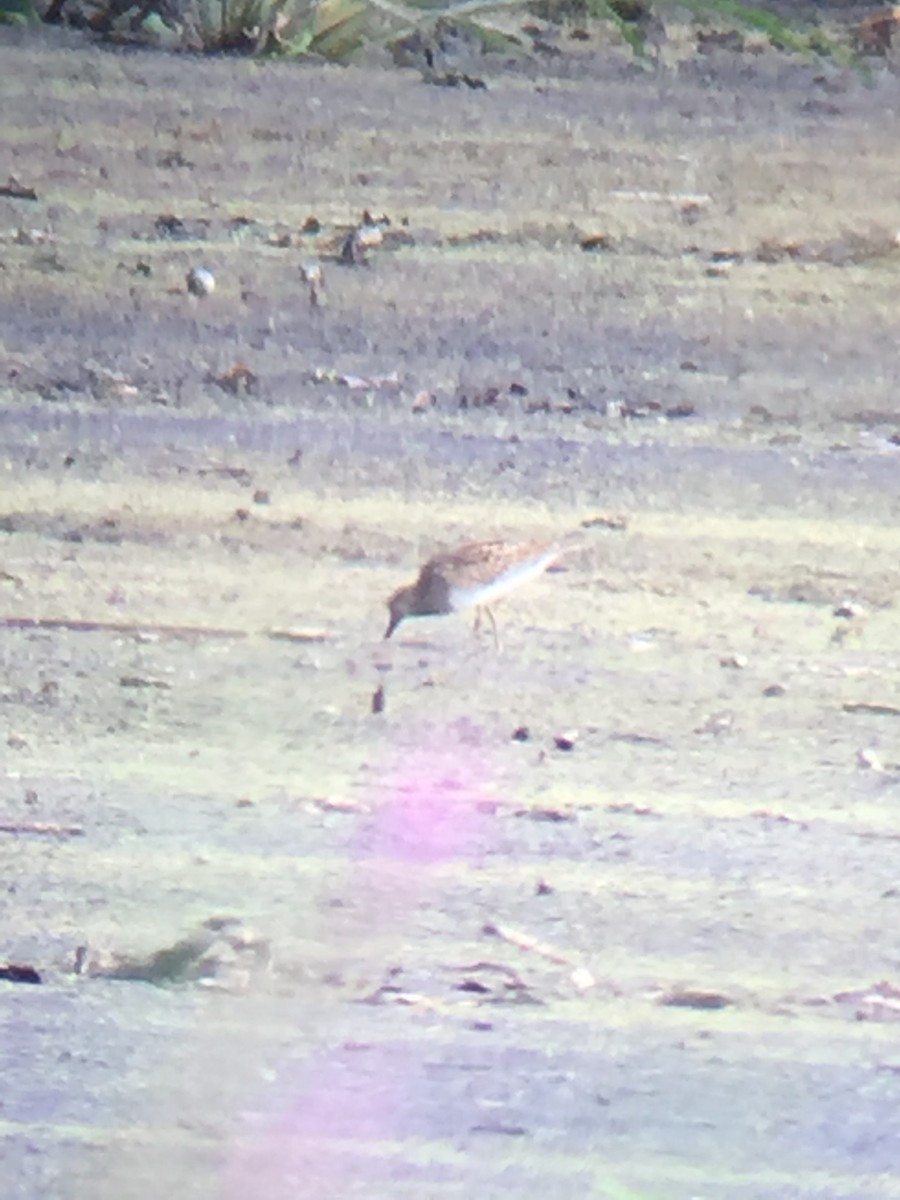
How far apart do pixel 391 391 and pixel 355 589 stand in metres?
1.06

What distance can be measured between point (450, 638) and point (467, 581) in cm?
15

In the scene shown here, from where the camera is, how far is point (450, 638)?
3.63 metres

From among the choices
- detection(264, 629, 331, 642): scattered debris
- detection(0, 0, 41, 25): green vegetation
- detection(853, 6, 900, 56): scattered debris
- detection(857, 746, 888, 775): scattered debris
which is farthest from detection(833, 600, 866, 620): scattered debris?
detection(0, 0, 41, 25): green vegetation

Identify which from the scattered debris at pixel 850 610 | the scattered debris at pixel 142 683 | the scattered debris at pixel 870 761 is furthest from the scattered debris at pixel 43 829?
the scattered debris at pixel 850 610

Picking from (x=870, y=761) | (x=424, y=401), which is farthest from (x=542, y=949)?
(x=424, y=401)

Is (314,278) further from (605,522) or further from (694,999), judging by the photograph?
(694,999)

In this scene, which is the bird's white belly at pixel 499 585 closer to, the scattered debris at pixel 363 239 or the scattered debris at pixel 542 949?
the scattered debris at pixel 542 949

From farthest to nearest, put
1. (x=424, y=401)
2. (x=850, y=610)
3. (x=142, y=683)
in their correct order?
(x=424, y=401) → (x=850, y=610) → (x=142, y=683)

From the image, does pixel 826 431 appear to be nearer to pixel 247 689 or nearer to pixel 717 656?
pixel 717 656

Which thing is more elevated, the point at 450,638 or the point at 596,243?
the point at 596,243

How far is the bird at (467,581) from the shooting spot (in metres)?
3.48

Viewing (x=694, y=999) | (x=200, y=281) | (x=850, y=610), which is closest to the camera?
(x=694, y=999)

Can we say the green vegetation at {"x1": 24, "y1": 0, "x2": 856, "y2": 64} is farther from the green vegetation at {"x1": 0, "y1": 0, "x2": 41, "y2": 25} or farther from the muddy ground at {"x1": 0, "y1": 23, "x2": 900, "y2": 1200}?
the muddy ground at {"x1": 0, "y1": 23, "x2": 900, "y2": 1200}

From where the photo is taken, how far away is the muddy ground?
7.47 feet
